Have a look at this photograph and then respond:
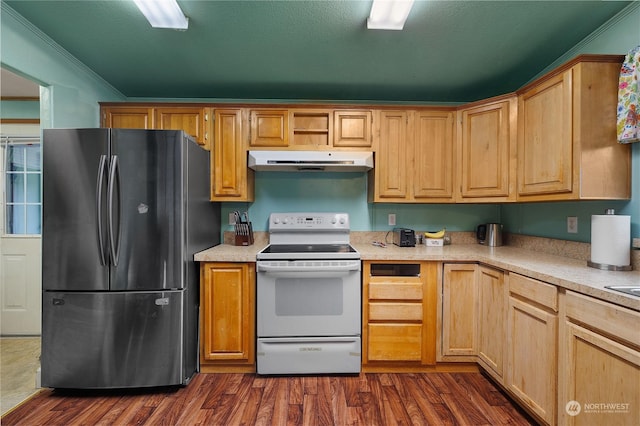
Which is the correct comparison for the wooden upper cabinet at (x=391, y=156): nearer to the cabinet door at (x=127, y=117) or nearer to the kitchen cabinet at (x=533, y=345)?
the kitchen cabinet at (x=533, y=345)

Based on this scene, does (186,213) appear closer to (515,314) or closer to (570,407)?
(515,314)

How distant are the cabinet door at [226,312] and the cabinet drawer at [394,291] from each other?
3.15 ft

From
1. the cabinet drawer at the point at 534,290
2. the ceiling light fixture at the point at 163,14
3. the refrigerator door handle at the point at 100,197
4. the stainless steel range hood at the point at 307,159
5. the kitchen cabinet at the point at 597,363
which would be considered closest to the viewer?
the kitchen cabinet at the point at 597,363

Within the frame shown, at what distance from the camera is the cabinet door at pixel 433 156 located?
2645mm

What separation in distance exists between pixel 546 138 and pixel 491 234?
107 centimetres

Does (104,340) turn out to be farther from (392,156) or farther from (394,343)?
(392,156)

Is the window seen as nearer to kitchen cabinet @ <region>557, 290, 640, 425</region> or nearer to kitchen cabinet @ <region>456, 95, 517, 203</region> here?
kitchen cabinet @ <region>456, 95, 517, 203</region>

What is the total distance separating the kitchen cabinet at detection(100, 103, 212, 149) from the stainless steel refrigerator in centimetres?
64

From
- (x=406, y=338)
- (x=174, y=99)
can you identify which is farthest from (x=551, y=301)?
(x=174, y=99)

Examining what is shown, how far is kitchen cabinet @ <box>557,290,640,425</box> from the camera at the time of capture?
44.4 inches

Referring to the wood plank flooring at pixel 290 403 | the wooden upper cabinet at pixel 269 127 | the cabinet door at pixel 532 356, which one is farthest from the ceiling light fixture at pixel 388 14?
the wood plank flooring at pixel 290 403

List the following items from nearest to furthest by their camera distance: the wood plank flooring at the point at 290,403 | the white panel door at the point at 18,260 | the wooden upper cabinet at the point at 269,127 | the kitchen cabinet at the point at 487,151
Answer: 1. the wood plank flooring at the point at 290,403
2. the kitchen cabinet at the point at 487,151
3. the wooden upper cabinet at the point at 269,127
4. the white panel door at the point at 18,260

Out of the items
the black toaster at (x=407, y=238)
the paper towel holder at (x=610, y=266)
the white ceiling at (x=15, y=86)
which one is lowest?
the paper towel holder at (x=610, y=266)

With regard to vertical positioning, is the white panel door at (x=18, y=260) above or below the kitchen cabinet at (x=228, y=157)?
below
